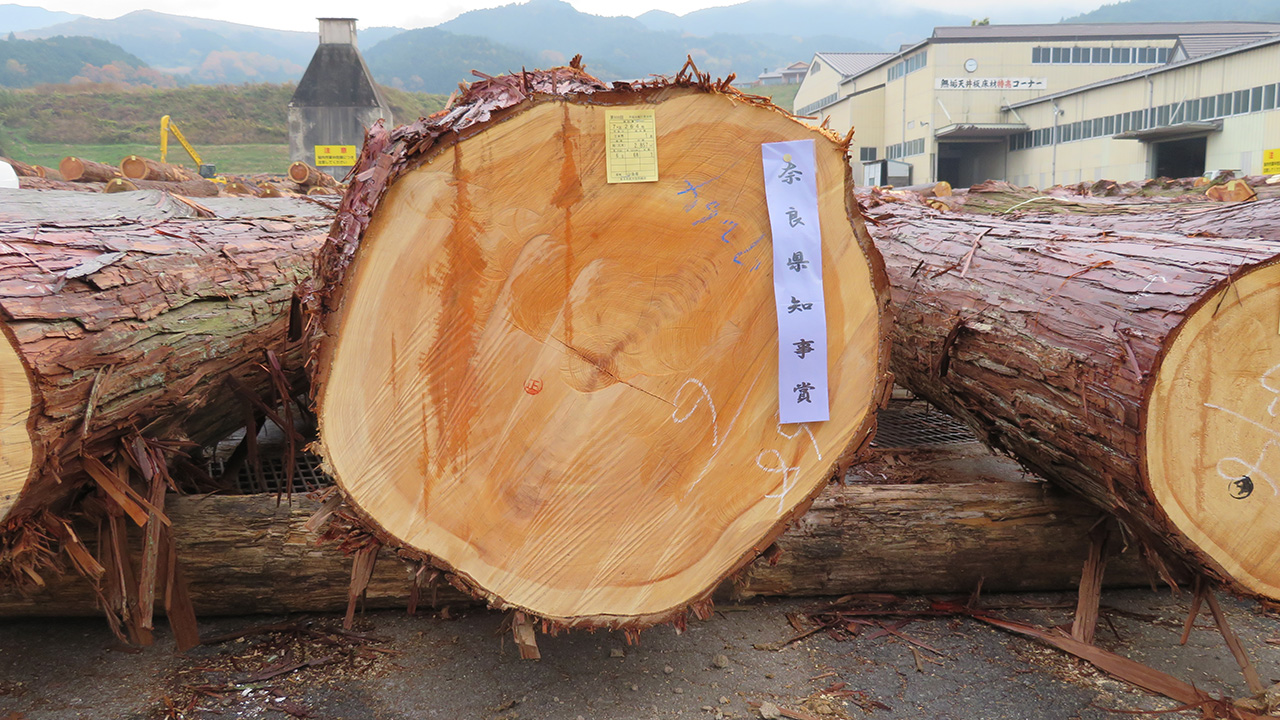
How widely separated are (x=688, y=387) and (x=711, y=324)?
16 centimetres

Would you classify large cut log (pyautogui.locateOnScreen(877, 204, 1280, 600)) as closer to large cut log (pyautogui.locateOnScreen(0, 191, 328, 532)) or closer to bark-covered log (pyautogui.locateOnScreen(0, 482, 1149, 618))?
bark-covered log (pyautogui.locateOnScreen(0, 482, 1149, 618))

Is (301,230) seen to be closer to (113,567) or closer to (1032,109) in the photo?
(113,567)

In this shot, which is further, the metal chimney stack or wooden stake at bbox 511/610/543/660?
the metal chimney stack

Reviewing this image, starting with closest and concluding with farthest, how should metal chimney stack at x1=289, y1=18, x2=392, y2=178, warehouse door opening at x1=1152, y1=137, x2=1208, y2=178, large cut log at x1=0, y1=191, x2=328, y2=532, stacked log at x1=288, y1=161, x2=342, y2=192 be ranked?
1. large cut log at x1=0, y1=191, x2=328, y2=532
2. stacked log at x1=288, y1=161, x2=342, y2=192
3. metal chimney stack at x1=289, y1=18, x2=392, y2=178
4. warehouse door opening at x1=1152, y1=137, x2=1208, y2=178

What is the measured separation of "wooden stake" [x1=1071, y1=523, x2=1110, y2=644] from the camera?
230 cm

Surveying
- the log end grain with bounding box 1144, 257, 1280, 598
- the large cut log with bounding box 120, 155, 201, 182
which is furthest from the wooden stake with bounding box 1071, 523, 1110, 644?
the large cut log with bounding box 120, 155, 201, 182

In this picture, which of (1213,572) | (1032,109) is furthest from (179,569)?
(1032,109)

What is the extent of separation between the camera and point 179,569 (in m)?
2.32

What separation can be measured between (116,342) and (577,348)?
1135 millimetres

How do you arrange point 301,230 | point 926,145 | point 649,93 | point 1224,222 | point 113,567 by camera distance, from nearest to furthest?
1. point 649,93
2. point 113,567
3. point 301,230
4. point 1224,222
5. point 926,145

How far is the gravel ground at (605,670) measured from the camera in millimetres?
2062

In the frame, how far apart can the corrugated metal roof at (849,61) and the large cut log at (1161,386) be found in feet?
125

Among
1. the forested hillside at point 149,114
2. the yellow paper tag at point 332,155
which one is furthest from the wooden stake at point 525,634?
the forested hillside at point 149,114

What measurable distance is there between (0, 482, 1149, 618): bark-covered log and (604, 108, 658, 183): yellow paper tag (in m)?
1.26
